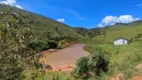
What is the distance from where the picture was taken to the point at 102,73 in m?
20.5

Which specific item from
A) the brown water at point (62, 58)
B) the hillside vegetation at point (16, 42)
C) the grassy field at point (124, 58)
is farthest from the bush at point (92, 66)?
the brown water at point (62, 58)

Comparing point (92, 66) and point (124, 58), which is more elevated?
point (124, 58)

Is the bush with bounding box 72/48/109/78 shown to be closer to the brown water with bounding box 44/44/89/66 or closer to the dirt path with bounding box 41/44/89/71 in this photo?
the dirt path with bounding box 41/44/89/71

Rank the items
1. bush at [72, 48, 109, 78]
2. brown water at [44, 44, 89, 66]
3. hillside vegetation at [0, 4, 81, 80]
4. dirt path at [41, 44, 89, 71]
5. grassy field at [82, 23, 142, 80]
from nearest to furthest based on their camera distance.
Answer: hillside vegetation at [0, 4, 81, 80] → grassy field at [82, 23, 142, 80] → bush at [72, 48, 109, 78] → dirt path at [41, 44, 89, 71] → brown water at [44, 44, 89, 66]

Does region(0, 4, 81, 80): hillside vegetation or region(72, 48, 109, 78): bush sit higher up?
region(0, 4, 81, 80): hillside vegetation

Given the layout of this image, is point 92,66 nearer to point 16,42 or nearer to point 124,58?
point 124,58

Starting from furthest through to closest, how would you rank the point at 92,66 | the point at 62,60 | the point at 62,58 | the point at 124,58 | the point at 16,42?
the point at 62,58 < the point at 62,60 < the point at 124,58 < the point at 92,66 < the point at 16,42

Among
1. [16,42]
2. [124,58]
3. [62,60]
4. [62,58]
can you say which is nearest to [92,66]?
[124,58]

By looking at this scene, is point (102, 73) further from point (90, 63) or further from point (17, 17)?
point (17, 17)

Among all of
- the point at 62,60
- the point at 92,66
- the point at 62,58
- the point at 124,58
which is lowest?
the point at 92,66

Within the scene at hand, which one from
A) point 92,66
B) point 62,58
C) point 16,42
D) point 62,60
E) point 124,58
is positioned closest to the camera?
point 16,42

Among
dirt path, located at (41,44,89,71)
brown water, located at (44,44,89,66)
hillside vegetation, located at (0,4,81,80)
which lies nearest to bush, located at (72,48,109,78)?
dirt path, located at (41,44,89,71)

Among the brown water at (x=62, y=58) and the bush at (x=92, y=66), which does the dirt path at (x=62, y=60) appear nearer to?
the brown water at (x=62, y=58)

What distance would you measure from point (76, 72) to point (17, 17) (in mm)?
14679
